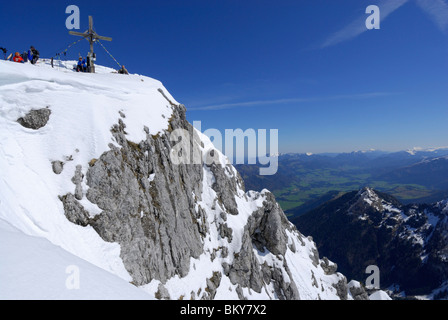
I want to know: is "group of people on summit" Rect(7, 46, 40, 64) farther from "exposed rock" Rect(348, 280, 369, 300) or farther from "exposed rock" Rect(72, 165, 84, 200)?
"exposed rock" Rect(348, 280, 369, 300)

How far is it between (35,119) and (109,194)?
8.71 meters

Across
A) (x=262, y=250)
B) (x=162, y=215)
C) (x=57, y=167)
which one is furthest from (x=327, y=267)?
(x=57, y=167)

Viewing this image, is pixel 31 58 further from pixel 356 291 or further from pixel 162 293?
pixel 356 291

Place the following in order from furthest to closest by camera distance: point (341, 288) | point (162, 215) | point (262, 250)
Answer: point (341, 288)
point (262, 250)
point (162, 215)

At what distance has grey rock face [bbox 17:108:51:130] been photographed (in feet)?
57.7

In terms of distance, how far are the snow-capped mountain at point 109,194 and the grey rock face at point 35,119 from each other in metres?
0.07

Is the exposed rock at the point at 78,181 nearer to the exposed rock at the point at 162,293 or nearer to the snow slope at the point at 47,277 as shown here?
the snow slope at the point at 47,277

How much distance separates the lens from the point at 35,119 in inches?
709

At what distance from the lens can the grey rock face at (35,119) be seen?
1759 centimetres

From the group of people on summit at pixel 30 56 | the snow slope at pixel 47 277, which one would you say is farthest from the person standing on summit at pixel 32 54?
the snow slope at pixel 47 277

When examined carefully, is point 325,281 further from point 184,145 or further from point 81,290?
point 81,290

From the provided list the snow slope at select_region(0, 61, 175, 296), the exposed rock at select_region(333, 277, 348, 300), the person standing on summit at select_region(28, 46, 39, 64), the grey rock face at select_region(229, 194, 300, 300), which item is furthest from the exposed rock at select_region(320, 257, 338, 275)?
the person standing on summit at select_region(28, 46, 39, 64)

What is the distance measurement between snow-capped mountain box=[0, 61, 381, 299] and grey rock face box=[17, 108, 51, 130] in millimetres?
66
